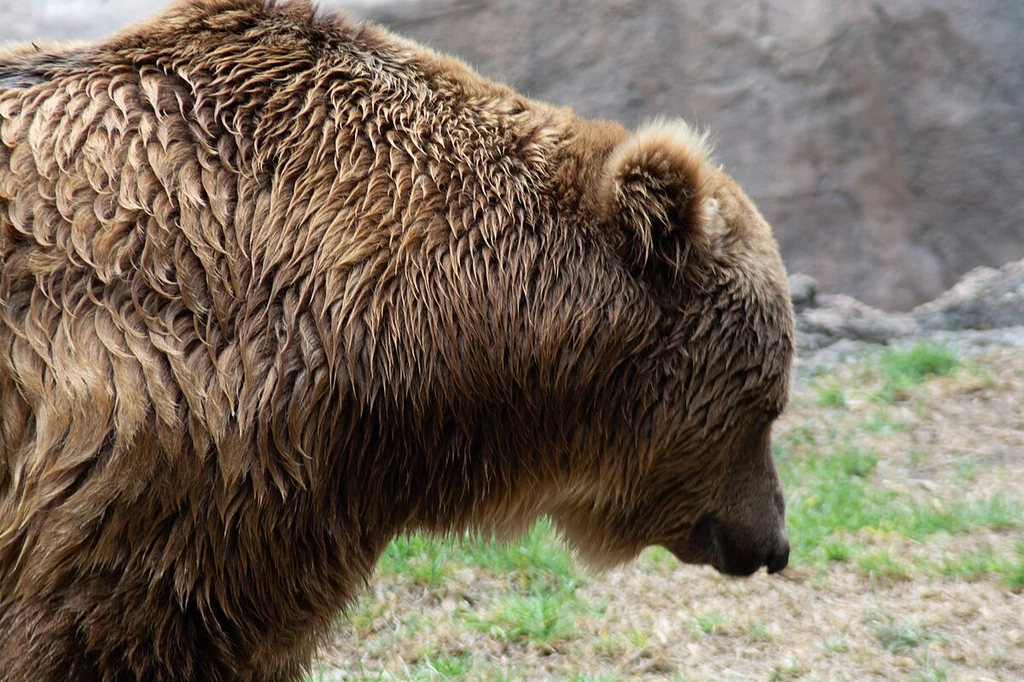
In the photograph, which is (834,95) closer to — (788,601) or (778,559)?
(788,601)

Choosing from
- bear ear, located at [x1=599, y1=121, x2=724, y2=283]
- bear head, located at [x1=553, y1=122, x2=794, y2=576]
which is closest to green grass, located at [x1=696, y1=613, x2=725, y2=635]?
bear head, located at [x1=553, y1=122, x2=794, y2=576]

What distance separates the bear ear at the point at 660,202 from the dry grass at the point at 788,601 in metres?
1.71

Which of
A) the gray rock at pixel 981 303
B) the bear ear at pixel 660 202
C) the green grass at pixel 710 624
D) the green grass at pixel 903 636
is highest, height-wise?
the bear ear at pixel 660 202

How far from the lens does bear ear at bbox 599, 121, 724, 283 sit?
3.26 metres

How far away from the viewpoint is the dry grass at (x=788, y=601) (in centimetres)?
484

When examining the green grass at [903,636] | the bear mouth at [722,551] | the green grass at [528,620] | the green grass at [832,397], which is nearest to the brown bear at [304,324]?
the bear mouth at [722,551]

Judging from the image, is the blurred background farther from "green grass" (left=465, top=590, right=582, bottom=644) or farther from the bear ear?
the bear ear

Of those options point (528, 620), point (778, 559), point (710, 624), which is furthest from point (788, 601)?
point (778, 559)

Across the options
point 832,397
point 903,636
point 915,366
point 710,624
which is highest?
point 915,366

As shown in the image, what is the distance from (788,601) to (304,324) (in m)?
3.31

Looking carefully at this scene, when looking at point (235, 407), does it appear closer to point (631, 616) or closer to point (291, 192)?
point (291, 192)

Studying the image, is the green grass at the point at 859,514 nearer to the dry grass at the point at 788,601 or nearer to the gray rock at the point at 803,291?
the dry grass at the point at 788,601

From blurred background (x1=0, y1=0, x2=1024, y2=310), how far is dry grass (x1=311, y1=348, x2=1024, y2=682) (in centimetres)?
255

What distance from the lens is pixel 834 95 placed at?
9.16 meters
